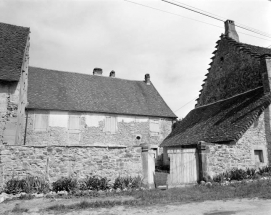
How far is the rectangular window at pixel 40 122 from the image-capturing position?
1842 centimetres

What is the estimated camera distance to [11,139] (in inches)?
438

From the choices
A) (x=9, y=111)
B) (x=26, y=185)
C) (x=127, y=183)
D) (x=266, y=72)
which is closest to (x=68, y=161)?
(x=26, y=185)

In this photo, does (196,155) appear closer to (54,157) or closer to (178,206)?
(178,206)

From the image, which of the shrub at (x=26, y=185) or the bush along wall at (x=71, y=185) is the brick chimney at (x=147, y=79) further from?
the shrub at (x=26, y=185)

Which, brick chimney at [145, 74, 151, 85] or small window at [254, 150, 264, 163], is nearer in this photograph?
small window at [254, 150, 264, 163]

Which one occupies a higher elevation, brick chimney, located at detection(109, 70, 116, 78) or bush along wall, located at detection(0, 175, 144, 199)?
brick chimney, located at detection(109, 70, 116, 78)

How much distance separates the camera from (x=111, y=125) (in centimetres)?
2094

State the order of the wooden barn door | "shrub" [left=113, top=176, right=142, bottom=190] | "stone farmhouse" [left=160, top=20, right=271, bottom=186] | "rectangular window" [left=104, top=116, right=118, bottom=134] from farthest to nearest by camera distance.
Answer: "rectangular window" [left=104, top=116, right=118, bottom=134]
"stone farmhouse" [left=160, top=20, right=271, bottom=186]
the wooden barn door
"shrub" [left=113, top=176, right=142, bottom=190]

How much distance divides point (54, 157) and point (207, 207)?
622 centimetres

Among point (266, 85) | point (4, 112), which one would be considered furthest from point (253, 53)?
point (4, 112)

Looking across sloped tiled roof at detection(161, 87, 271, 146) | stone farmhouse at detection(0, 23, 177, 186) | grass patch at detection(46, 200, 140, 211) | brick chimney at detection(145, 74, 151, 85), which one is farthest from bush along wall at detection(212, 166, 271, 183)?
brick chimney at detection(145, 74, 151, 85)

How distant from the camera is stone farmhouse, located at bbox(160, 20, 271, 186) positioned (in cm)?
1065

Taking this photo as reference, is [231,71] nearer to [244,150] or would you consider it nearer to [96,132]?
[244,150]

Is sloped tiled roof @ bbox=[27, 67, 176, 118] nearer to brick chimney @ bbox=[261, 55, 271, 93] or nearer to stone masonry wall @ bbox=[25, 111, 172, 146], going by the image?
stone masonry wall @ bbox=[25, 111, 172, 146]
